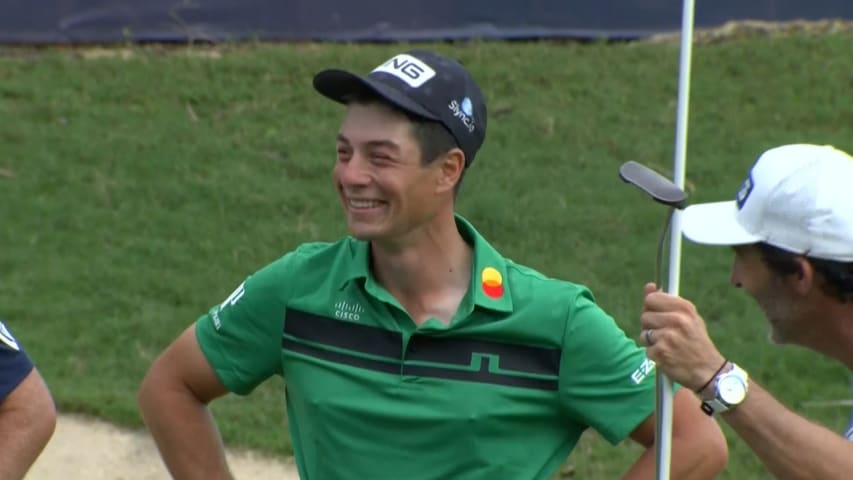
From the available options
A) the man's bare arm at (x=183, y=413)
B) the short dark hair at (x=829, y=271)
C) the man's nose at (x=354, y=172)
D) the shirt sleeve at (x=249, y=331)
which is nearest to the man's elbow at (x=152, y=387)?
the man's bare arm at (x=183, y=413)

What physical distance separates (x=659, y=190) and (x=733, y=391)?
43cm

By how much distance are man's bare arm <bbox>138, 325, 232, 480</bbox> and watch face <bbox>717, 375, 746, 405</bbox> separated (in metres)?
1.51

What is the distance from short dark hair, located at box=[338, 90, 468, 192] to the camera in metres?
4.24

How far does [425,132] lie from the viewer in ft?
14.0

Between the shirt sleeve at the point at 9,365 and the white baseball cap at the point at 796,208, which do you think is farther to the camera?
the shirt sleeve at the point at 9,365

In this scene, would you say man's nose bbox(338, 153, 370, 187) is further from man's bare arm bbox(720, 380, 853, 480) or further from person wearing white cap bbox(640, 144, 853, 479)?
man's bare arm bbox(720, 380, 853, 480)

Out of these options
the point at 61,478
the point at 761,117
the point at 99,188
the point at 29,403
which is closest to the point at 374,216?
the point at 29,403

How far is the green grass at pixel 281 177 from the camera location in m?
8.84

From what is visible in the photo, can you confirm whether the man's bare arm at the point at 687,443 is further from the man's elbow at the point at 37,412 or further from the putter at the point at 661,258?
A: the man's elbow at the point at 37,412

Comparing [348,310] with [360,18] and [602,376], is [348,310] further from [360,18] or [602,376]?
[360,18]

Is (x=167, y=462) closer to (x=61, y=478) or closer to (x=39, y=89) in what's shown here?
(x=61, y=478)

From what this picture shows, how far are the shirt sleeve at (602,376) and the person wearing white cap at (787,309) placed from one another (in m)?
0.51

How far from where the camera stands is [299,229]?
9969 millimetres

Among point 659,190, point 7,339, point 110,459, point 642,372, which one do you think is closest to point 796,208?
point 659,190
